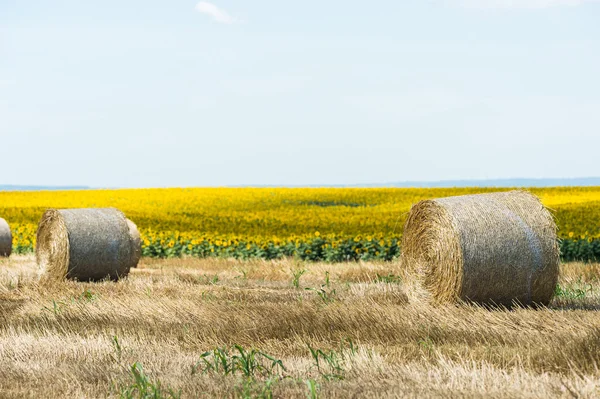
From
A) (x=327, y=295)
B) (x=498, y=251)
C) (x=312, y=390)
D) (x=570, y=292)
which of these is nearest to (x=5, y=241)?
(x=327, y=295)

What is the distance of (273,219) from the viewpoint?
85.1 feet

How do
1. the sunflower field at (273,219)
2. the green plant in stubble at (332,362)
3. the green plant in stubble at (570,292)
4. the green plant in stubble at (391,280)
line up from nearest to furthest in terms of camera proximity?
the green plant in stubble at (332,362) < the green plant in stubble at (570,292) < the green plant in stubble at (391,280) < the sunflower field at (273,219)

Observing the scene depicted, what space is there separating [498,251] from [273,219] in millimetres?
17659

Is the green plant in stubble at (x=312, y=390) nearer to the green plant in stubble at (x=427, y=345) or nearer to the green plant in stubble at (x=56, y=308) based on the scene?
the green plant in stubble at (x=427, y=345)

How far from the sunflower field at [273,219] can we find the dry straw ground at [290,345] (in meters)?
2.62

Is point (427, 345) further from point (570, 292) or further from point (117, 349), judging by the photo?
point (570, 292)

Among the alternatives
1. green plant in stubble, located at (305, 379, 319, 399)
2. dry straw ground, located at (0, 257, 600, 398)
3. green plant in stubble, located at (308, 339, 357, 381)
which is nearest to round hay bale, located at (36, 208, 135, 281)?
dry straw ground, located at (0, 257, 600, 398)

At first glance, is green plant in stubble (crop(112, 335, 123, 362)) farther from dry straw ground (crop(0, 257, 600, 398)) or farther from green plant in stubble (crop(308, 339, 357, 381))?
green plant in stubble (crop(308, 339, 357, 381))

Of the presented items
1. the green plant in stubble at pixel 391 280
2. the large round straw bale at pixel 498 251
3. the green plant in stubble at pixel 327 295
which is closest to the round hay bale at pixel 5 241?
the green plant in stubble at pixel 391 280

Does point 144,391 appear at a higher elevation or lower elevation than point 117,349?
higher

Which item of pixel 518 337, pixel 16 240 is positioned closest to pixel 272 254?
pixel 16 240

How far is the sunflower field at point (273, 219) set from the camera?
1870cm

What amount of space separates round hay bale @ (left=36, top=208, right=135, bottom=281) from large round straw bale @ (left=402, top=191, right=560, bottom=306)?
575cm

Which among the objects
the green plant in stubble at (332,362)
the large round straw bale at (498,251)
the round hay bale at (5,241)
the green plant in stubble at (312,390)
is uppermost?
the large round straw bale at (498,251)
